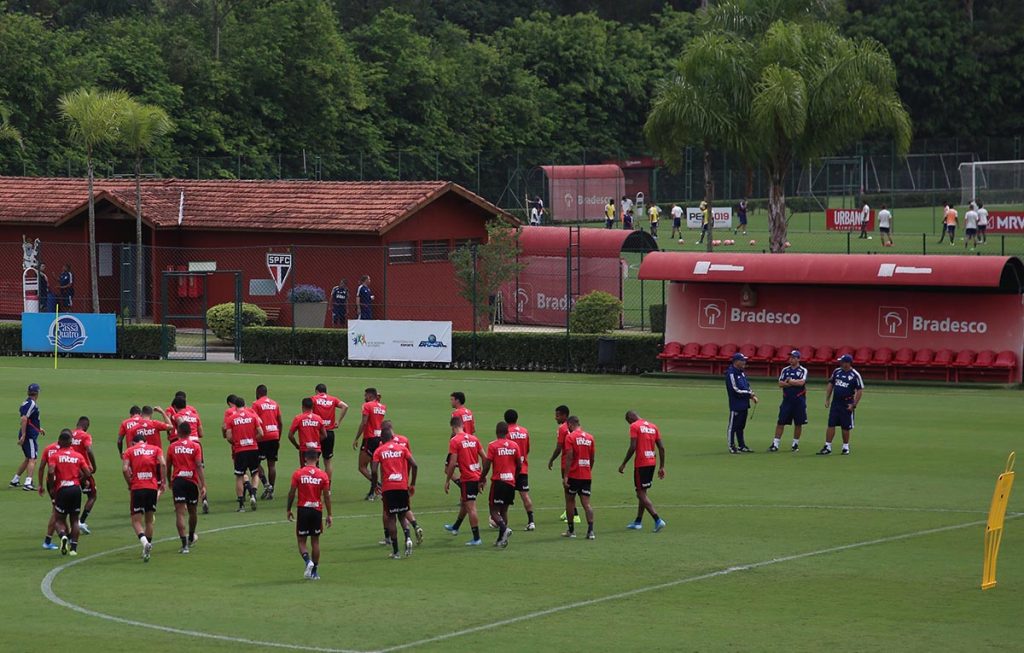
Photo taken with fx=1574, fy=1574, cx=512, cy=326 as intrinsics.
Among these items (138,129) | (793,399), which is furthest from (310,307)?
(793,399)

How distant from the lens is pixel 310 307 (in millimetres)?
52969

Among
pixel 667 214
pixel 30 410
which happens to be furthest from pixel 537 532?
pixel 667 214

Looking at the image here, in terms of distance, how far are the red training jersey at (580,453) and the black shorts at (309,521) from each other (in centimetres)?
414

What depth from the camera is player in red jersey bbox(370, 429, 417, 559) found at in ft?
69.0

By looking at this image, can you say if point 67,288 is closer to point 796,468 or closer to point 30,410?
point 30,410

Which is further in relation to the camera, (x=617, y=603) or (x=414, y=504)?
(x=414, y=504)

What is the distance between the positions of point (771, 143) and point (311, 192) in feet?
54.4

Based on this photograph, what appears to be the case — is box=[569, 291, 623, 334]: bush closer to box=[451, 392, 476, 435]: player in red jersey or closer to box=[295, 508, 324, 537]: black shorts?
box=[451, 392, 476, 435]: player in red jersey

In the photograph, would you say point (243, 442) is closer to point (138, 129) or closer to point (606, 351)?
point (606, 351)

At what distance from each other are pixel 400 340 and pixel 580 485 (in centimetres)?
2515

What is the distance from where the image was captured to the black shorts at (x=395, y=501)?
69.5ft

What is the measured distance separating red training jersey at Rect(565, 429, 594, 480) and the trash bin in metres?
22.8

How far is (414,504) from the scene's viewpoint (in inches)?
1022

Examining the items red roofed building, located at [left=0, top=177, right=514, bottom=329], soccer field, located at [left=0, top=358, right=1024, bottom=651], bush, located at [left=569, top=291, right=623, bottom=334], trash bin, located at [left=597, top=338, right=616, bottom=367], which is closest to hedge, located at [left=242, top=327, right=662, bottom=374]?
trash bin, located at [left=597, top=338, right=616, bottom=367]
